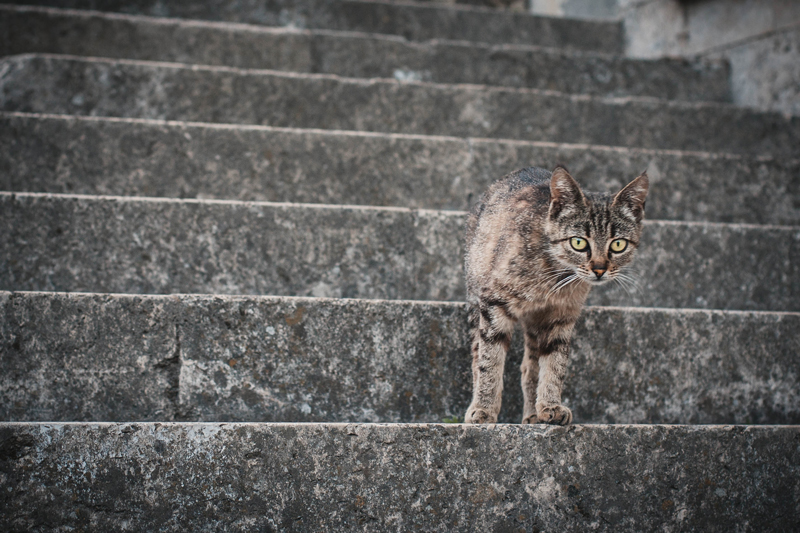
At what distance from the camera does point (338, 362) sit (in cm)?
270

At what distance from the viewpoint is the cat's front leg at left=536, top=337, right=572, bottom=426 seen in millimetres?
2447

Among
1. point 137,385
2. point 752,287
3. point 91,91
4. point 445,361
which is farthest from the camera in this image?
point 91,91

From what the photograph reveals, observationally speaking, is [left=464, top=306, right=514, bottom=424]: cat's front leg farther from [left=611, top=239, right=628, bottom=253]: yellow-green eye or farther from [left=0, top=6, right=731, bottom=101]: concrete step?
[left=0, top=6, right=731, bottom=101]: concrete step

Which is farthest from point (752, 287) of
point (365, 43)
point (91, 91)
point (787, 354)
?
point (91, 91)

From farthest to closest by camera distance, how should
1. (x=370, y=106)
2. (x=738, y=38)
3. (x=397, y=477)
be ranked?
(x=738, y=38), (x=370, y=106), (x=397, y=477)

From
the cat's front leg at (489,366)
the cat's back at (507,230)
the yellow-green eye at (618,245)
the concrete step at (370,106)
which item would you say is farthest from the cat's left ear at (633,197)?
the concrete step at (370,106)

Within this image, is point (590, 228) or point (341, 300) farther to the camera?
point (341, 300)

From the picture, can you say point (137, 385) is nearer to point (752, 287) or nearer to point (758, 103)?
point (752, 287)

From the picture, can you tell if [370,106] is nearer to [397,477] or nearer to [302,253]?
[302,253]

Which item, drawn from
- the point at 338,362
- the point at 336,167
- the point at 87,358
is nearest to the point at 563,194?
the point at 338,362

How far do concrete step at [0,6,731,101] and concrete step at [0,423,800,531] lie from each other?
3542mm

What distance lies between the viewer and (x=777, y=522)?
7.87ft

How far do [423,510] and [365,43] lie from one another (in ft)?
12.6

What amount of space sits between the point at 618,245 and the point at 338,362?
1128 millimetres
